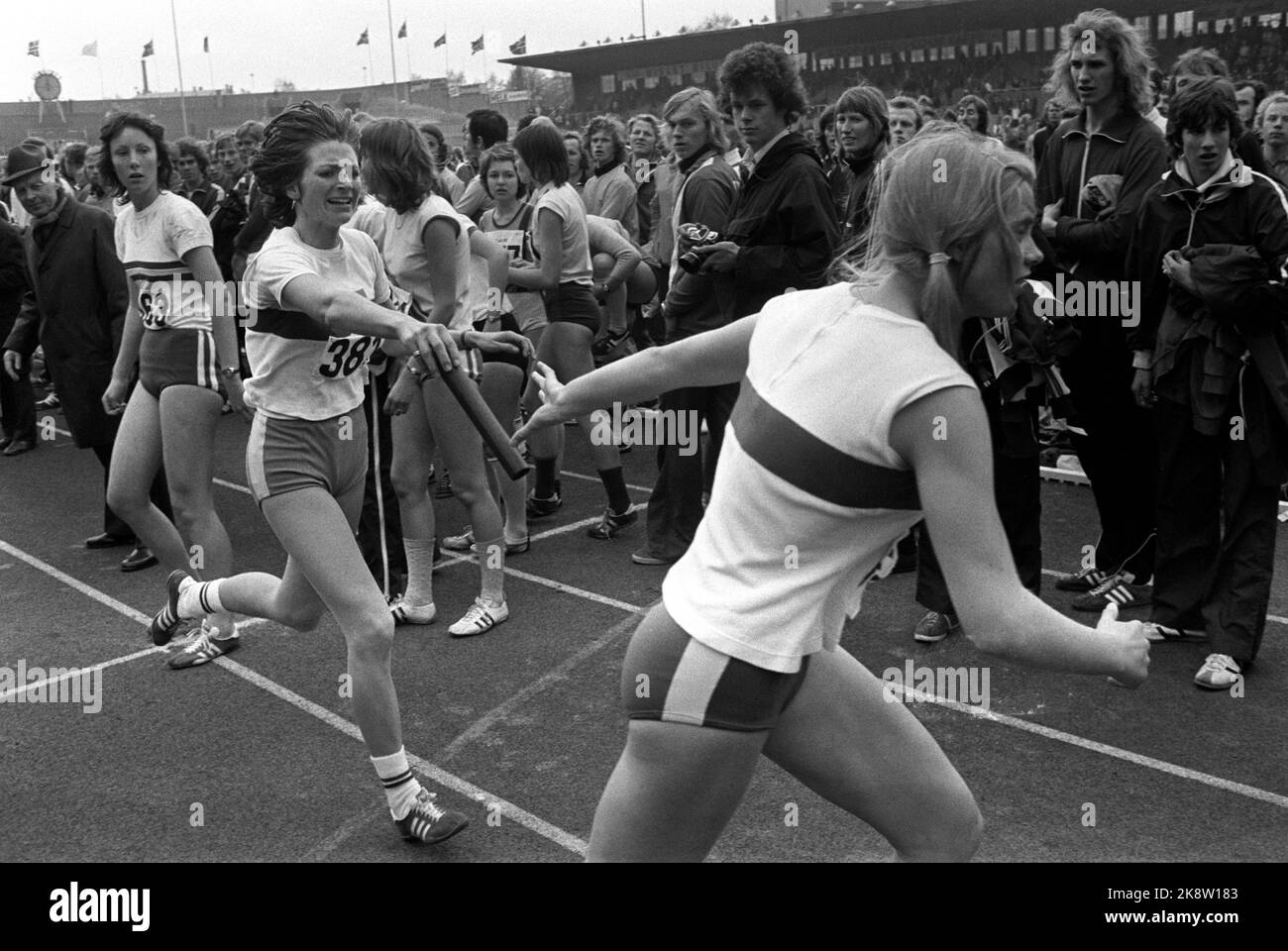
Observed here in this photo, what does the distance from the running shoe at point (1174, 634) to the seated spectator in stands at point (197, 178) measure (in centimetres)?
810

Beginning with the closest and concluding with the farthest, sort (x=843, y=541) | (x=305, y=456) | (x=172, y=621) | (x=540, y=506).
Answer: (x=843, y=541), (x=305, y=456), (x=172, y=621), (x=540, y=506)

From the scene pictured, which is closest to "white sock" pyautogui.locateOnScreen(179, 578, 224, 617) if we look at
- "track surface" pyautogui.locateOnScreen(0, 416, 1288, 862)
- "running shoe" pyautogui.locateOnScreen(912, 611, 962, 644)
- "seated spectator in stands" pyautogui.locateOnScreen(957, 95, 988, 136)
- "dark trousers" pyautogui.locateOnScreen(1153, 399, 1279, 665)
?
"track surface" pyautogui.locateOnScreen(0, 416, 1288, 862)

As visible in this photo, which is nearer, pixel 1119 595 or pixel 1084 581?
pixel 1119 595

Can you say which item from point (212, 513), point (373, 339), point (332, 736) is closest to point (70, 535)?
point (212, 513)

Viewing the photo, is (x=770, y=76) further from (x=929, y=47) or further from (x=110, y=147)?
(x=929, y=47)

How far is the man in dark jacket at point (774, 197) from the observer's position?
584 centimetres

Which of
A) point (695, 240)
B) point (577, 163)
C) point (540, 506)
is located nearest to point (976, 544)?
point (695, 240)

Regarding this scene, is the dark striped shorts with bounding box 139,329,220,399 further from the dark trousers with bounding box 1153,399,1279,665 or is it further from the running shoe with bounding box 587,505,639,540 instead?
the dark trousers with bounding box 1153,399,1279,665

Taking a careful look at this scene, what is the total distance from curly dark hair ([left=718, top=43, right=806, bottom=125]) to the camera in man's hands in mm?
604

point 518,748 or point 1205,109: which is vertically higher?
point 1205,109

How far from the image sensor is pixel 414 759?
4555mm

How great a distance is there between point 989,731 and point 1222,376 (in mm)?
1631

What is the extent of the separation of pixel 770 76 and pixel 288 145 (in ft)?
8.29
